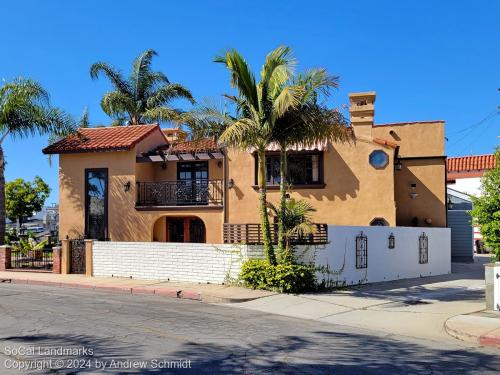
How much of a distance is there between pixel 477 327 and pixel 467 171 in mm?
35056

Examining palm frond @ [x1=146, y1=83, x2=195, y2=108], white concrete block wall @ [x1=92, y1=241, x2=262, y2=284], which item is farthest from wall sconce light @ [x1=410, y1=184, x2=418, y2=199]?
palm frond @ [x1=146, y1=83, x2=195, y2=108]

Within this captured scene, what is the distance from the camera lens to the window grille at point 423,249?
71.2 feet

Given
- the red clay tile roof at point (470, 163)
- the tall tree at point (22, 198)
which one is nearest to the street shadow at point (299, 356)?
the tall tree at point (22, 198)

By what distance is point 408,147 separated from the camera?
79.8 feet

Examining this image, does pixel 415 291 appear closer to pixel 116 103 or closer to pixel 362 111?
pixel 362 111

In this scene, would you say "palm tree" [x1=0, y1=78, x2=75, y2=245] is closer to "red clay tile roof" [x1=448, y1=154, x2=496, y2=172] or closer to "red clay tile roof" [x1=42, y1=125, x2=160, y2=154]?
"red clay tile roof" [x1=42, y1=125, x2=160, y2=154]

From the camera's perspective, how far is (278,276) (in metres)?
15.0

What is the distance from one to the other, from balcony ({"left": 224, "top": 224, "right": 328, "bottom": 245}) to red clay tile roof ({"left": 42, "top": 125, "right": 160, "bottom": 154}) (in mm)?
7155

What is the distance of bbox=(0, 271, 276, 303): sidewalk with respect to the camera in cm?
1450

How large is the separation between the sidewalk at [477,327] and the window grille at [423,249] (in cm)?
965

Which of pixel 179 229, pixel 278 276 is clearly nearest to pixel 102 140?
pixel 179 229

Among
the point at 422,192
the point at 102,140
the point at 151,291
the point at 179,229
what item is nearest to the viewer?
the point at 151,291

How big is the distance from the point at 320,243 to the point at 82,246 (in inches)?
355

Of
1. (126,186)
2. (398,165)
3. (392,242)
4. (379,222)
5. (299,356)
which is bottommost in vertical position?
(299,356)
